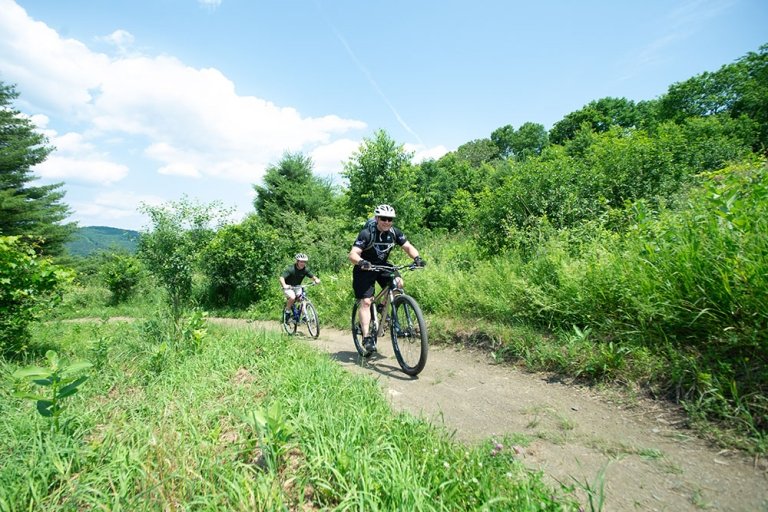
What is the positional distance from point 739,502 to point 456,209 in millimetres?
35948

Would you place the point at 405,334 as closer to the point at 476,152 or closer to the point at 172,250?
the point at 172,250

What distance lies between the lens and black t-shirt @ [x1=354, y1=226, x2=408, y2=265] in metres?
5.24

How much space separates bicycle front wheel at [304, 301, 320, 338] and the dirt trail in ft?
12.2

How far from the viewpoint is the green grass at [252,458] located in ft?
6.11

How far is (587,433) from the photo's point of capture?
2830mm

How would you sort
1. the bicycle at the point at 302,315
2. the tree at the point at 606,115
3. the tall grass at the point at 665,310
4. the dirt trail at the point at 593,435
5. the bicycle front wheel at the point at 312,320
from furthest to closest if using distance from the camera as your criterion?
the tree at the point at 606,115
the bicycle at the point at 302,315
the bicycle front wheel at the point at 312,320
the tall grass at the point at 665,310
the dirt trail at the point at 593,435

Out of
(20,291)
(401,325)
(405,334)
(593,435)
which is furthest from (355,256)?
(20,291)

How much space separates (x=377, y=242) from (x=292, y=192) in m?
27.1

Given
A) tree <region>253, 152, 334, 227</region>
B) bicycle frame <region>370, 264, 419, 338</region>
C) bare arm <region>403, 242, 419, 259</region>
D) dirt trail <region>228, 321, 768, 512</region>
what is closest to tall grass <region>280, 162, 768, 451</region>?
dirt trail <region>228, 321, 768, 512</region>

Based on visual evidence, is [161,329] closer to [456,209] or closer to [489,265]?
[489,265]

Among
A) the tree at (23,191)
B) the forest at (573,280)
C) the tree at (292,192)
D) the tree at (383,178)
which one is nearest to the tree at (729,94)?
the forest at (573,280)

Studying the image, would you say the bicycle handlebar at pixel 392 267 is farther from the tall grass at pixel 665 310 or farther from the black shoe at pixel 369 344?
the tall grass at pixel 665 310

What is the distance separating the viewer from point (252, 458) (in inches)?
88.8

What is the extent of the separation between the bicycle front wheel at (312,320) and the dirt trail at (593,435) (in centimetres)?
371
